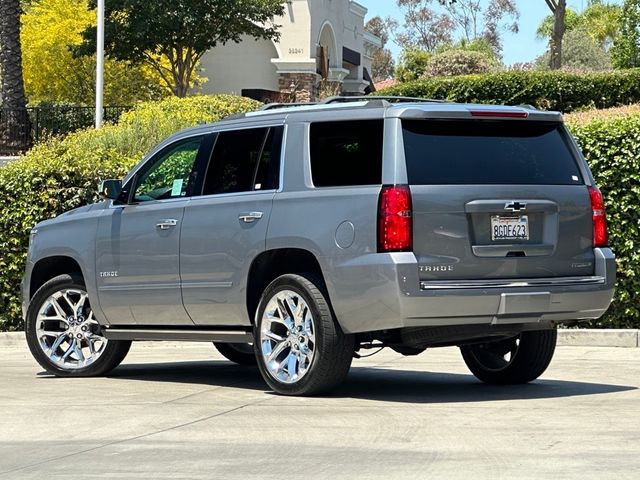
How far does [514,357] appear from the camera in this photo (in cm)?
1114

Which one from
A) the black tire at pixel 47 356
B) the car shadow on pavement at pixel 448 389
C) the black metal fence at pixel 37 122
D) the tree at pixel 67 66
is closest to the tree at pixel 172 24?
the tree at pixel 67 66

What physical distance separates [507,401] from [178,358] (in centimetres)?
529

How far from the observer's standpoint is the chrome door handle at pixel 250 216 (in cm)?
1044

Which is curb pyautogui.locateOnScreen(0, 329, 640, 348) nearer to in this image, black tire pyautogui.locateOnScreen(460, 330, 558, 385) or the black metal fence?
black tire pyautogui.locateOnScreen(460, 330, 558, 385)

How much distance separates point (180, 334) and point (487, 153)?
9.54 feet

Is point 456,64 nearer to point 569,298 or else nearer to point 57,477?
point 569,298

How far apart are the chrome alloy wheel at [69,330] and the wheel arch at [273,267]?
6.91ft

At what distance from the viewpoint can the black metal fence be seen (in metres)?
39.4

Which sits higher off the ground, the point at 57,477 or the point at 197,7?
the point at 197,7

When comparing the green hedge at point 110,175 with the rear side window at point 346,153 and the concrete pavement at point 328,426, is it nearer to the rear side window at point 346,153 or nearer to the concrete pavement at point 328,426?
Answer: the concrete pavement at point 328,426

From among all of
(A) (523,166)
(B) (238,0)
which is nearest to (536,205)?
(A) (523,166)

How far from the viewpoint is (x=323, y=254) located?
9.87m

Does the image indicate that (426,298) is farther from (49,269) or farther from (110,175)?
(110,175)

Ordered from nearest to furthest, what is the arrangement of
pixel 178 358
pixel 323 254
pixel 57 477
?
pixel 57 477
pixel 323 254
pixel 178 358
